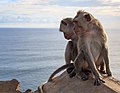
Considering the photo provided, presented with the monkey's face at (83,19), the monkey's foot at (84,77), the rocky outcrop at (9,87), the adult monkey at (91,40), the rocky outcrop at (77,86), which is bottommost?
the rocky outcrop at (9,87)

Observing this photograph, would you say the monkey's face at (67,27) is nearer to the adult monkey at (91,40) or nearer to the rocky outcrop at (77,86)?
the adult monkey at (91,40)

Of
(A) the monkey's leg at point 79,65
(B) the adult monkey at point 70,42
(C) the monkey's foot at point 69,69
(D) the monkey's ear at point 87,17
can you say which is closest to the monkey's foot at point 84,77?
(A) the monkey's leg at point 79,65

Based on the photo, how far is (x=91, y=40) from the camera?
8.43 m

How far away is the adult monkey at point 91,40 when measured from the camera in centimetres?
796

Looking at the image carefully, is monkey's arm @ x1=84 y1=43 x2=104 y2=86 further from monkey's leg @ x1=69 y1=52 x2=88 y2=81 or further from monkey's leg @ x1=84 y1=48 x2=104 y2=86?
monkey's leg @ x1=69 y1=52 x2=88 y2=81

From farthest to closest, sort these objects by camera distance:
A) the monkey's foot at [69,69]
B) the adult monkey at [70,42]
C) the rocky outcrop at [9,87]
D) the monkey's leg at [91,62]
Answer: the rocky outcrop at [9,87], the adult monkey at [70,42], the monkey's foot at [69,69], the monkey's leg at [91,62]

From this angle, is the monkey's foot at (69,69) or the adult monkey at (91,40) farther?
the monkey's foot at (69,69)

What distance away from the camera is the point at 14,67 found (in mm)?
78250

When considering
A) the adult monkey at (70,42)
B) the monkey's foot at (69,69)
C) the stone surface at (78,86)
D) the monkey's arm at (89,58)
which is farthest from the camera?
the adult monkey at (70,42)

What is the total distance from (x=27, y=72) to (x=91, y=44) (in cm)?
6475

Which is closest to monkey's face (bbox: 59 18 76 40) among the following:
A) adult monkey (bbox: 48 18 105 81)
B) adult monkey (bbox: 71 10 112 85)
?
adult monkey (bbox: 48 18 105 81)

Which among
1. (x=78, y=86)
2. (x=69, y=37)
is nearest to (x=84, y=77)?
(x=78, y=86)

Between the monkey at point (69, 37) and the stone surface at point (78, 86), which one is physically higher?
the monkey at point (69, 37)

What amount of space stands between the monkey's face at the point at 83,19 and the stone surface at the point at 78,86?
136 cm
